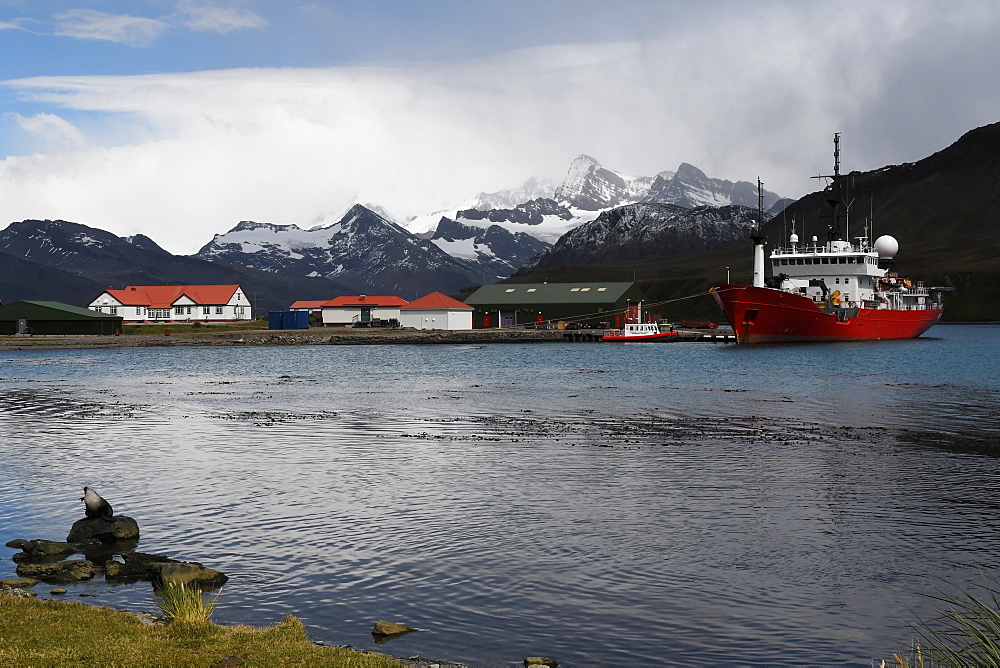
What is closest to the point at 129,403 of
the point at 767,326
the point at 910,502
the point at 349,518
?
the point at 349,518

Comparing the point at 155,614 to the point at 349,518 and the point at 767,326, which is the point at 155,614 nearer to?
the point at 349,518

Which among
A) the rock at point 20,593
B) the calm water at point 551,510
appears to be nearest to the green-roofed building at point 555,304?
the calm water at point 551,510

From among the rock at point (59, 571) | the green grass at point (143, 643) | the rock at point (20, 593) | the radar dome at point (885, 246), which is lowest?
the rock at point (59, 571)

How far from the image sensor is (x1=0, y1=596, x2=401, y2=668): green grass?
12828 mm

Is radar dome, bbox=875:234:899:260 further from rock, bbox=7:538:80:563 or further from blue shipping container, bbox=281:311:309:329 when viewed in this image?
rock, bbox=7:538:80:563

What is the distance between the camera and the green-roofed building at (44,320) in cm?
15675

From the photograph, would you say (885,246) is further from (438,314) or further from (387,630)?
(387,630)

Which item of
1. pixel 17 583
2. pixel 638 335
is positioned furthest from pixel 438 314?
pixel 17 583

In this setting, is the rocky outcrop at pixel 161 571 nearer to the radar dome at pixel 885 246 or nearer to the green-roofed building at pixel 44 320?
the radar dome at pixel 885 246

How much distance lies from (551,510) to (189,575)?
10172 mm

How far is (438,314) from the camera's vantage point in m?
174

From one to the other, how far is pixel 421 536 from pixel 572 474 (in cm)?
935

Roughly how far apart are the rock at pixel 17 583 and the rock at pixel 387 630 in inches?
278

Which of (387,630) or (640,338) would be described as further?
(640,338)
